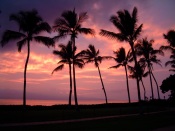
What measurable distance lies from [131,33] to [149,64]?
66.9 feet

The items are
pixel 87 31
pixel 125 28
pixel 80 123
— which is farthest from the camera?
pixel 87 31

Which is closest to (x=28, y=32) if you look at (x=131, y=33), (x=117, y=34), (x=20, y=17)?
(x=20, y=17)

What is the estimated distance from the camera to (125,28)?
872 inches

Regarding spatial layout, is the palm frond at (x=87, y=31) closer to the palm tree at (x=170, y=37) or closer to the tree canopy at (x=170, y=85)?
the palm tree at (x=170, y=37)

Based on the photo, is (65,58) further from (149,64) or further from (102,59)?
(149,64)

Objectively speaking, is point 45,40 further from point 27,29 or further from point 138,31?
point 138,31

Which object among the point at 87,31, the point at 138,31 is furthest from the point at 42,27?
the point at 138,31

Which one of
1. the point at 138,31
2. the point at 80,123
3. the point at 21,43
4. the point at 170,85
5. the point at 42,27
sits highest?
the point at 42,27

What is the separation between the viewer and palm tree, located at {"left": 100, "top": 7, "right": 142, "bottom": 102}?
864 inches

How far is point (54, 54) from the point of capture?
34.2 m

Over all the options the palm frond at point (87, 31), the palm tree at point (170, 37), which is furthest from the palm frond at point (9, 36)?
the palm tree at point (170, 37)

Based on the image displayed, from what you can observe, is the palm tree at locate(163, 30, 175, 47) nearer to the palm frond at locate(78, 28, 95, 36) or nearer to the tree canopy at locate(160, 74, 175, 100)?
the tree canopy at locate(160, 74, 175, 100)

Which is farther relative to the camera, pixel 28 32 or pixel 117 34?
pixel 28 32

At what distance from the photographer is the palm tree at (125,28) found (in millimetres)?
21953
